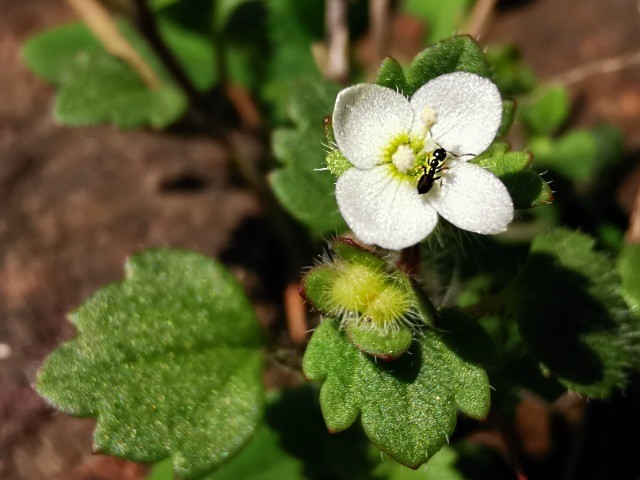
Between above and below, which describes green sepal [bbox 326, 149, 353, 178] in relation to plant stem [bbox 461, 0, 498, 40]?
above

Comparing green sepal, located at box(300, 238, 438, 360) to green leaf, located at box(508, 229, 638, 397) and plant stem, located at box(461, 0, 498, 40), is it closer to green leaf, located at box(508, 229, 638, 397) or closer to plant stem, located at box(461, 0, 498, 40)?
green leaf, located at box(508, 229, 638, 397)

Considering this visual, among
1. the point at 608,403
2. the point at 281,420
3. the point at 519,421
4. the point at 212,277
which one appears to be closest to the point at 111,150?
the point at 212,277

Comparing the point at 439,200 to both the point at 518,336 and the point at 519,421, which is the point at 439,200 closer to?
the point at 518,336

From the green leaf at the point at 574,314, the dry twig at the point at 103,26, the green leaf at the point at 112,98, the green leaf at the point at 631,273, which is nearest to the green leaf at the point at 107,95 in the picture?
the green leaf at the point at 112,98

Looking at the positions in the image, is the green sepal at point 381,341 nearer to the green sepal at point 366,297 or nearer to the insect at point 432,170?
the green sepal at point 366,297

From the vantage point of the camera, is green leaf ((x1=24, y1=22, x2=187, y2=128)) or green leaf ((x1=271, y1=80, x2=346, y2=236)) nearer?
green leaf ((x1=271, y1=80, x2=346, y2=236))

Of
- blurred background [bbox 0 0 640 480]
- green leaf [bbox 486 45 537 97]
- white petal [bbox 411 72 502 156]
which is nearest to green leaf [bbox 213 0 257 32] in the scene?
blurred background [bbox 0 0 640 480]

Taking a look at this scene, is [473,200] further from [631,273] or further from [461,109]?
[631,273]
